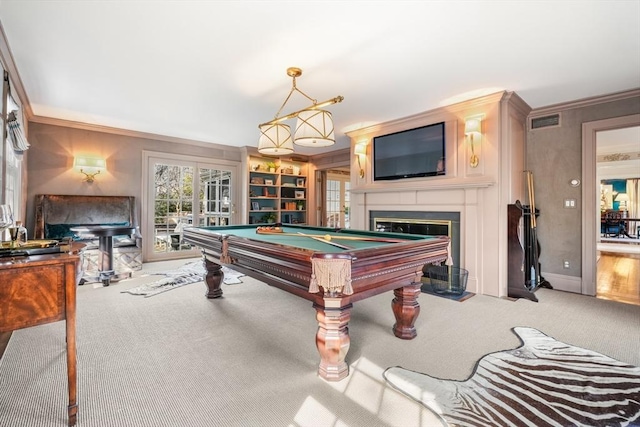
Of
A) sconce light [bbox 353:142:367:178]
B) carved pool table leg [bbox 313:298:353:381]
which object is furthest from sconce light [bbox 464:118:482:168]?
carved pool table leg [bbox 313:298:353:381]

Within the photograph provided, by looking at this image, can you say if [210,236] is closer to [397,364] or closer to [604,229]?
[397,364]

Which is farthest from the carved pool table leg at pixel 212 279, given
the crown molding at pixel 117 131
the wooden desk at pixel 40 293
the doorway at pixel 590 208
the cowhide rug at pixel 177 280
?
the doorway at pixel 590 208

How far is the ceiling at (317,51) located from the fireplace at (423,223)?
59.6 inches

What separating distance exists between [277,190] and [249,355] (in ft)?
17.7

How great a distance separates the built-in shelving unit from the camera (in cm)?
687

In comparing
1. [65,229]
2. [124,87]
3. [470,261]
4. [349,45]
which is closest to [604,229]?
[470,261]

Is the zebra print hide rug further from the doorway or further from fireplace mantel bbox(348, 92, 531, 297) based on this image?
the doorway

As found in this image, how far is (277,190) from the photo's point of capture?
7.24m

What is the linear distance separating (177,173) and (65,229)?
2.02m

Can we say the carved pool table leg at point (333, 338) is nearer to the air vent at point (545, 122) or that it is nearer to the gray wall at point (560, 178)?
the gray wall at point (560, 178)

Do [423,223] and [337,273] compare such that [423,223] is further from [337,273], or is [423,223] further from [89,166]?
[89,166]

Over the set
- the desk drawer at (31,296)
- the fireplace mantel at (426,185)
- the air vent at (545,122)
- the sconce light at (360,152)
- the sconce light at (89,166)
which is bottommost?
the desk drawer at (31,296)

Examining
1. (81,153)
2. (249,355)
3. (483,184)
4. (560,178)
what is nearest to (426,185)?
(483,184)

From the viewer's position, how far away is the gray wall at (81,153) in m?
4.55
